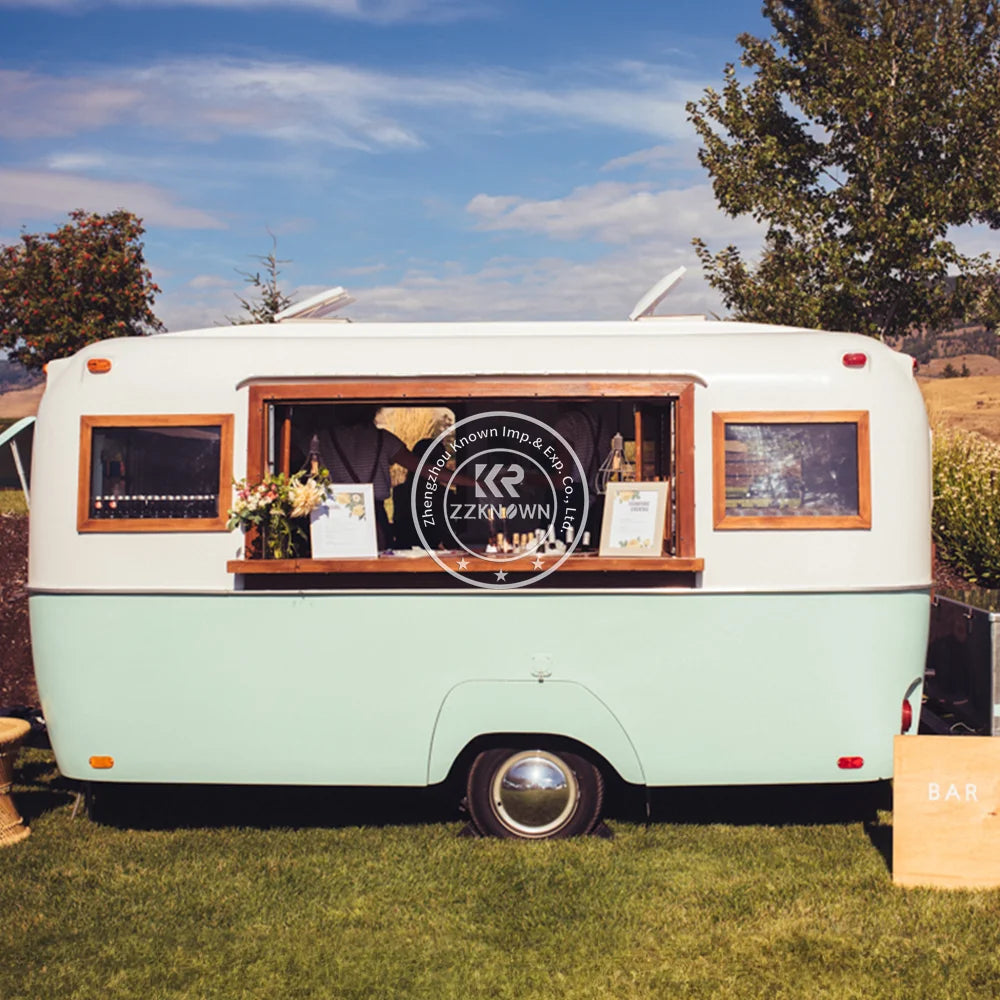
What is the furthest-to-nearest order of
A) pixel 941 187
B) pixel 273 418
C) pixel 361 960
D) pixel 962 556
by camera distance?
pixel 941 187, pixel 962 556, pixel 273 418, pixel 361 960

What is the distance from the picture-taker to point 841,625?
545cm

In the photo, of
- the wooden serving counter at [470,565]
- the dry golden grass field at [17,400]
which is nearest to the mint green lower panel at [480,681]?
the wooden serving counter at [470,565]

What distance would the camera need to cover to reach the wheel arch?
5.50m

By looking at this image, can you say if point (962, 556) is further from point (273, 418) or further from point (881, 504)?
point (273, 418)

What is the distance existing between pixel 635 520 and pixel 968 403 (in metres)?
35.1

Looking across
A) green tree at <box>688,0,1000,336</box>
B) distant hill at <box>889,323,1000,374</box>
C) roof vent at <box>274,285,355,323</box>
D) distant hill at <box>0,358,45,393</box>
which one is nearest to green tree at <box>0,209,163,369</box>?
green tree at <box>688,0,1000,336</box>

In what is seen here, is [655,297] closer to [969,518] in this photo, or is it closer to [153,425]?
[153,425]

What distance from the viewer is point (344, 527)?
560 centimetres

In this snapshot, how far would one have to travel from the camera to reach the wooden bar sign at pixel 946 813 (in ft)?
17.2

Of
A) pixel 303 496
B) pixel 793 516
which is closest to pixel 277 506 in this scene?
pixel 303 496

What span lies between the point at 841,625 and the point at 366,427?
255 centimetres

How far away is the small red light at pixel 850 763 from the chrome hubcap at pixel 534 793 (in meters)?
1.25

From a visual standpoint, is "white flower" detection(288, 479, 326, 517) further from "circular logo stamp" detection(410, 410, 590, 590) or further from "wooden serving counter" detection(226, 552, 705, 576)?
"circular logo stamp" detection(410, 410, 590, 590)

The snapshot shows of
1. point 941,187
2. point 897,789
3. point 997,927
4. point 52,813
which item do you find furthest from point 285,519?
point 941,187
